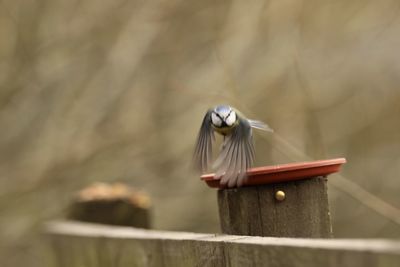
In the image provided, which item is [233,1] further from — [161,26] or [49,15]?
[49,15]

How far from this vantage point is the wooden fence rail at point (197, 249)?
1664 mm

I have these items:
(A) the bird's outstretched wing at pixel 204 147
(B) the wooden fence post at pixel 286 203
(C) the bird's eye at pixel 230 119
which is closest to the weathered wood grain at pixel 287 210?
(B) the wooden fence post at pixel 286 203

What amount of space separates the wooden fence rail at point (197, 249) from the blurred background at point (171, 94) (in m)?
3.04

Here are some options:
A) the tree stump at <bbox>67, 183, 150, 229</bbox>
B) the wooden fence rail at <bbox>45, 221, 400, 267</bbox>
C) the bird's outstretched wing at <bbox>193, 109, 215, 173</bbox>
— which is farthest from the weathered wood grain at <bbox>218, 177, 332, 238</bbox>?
the tree stump at <bbox>67, 183, 150, 229</bbox>

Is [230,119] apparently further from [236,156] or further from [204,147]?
[204,147]

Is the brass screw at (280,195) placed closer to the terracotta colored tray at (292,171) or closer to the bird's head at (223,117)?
the terracotta colored tray at (292,171)

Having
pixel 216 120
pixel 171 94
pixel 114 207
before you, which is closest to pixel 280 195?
pixel 216 120

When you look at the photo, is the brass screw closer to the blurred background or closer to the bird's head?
the bird's head

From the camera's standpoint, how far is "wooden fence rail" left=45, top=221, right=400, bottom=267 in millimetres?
1664

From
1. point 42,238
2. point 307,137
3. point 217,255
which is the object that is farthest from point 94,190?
point 307,137

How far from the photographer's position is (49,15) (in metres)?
7.44

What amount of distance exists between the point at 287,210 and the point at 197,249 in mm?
268

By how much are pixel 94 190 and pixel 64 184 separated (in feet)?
10.6

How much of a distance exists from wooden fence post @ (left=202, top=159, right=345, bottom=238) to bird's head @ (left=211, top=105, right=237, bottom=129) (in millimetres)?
222
